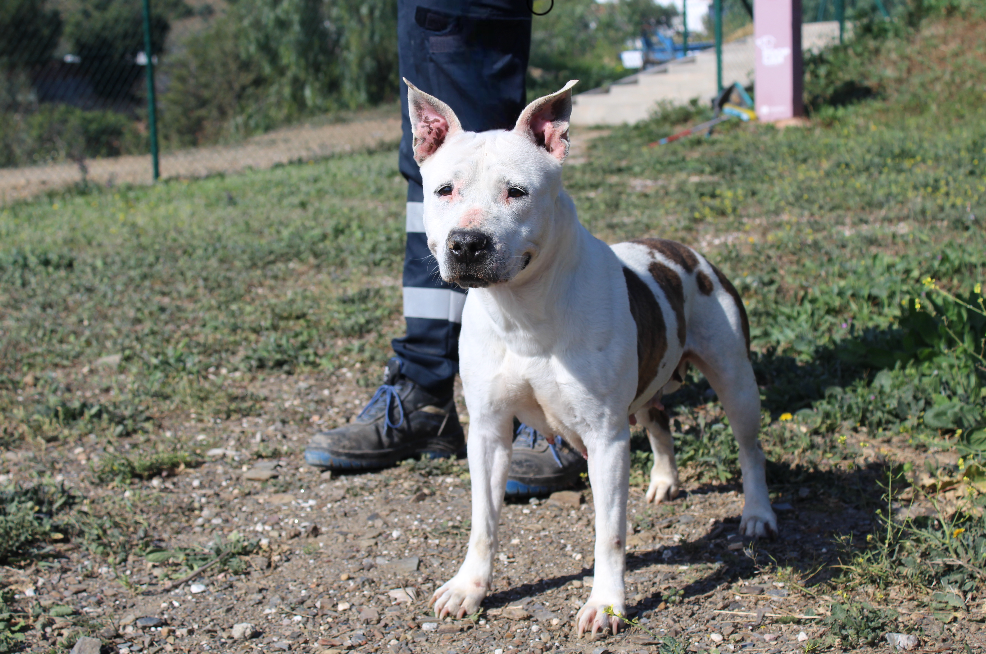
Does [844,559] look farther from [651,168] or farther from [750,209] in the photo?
[651,168]

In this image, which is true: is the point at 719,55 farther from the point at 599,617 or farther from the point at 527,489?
the point at 599,617

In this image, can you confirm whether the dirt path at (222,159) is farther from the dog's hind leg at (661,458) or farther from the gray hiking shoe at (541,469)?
the dog's hind leg at (661,458)

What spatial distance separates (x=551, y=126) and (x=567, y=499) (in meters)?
1.51

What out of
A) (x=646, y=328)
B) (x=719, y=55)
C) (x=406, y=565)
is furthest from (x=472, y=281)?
(x=719, y=55)

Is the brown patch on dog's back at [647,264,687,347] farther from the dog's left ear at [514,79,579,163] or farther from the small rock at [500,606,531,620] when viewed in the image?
the small rock at [500,606,531,620]

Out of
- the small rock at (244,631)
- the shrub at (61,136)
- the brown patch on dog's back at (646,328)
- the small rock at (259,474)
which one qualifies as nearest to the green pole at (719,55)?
the shrub at (61,136)

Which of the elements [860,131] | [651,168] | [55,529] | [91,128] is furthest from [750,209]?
[91,128]

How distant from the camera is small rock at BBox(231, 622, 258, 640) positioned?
7.85 ft

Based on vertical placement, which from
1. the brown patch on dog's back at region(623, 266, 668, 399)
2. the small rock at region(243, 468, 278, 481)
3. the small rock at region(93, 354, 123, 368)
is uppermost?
the brown patch on dog's back at region(623, 266, 668, 399)

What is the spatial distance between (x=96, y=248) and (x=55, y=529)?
4619mm

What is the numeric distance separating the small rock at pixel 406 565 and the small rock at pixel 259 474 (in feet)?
2.96

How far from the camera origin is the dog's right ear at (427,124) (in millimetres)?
2342

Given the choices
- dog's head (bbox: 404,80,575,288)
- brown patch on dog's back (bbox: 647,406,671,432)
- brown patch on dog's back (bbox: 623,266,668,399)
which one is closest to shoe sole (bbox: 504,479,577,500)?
brown patch on dog's back (bbox: 647,406,671,432)

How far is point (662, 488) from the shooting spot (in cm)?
308
